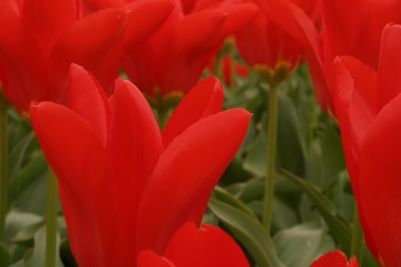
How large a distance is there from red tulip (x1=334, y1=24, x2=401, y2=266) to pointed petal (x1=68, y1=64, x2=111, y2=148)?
0.58 ft

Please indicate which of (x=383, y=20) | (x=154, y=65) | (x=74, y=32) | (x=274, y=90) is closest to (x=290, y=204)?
(x=274, y=90)

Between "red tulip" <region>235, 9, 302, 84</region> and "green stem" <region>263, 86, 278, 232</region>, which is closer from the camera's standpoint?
"green stem" <region>263, 86, 278, 232</region>

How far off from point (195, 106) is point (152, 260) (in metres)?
0.19

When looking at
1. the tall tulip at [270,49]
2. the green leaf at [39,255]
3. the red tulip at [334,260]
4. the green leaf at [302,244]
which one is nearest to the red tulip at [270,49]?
the tall tulip at [270,49]

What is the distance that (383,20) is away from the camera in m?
0.95

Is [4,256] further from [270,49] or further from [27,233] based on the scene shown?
[270,49]

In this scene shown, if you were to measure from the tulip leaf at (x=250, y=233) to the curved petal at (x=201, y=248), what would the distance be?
1.47ft

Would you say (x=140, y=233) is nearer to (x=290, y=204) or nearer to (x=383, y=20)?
(x=383, y=20)

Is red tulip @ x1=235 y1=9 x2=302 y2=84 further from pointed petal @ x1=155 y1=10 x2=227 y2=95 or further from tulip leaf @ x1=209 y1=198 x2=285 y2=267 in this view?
tulip leaf @ x1=209 y1=198 x2=285 y2=267

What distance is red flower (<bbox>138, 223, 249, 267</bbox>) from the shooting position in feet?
1.67

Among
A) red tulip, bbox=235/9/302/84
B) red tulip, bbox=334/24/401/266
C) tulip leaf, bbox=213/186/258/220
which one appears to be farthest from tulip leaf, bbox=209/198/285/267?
red tulip, bbox=235/9/302/84

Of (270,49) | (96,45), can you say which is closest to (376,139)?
(96,45)

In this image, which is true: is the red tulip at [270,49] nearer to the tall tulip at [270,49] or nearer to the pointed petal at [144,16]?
the tall tulip at [270,49]

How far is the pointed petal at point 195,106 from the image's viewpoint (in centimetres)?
66
